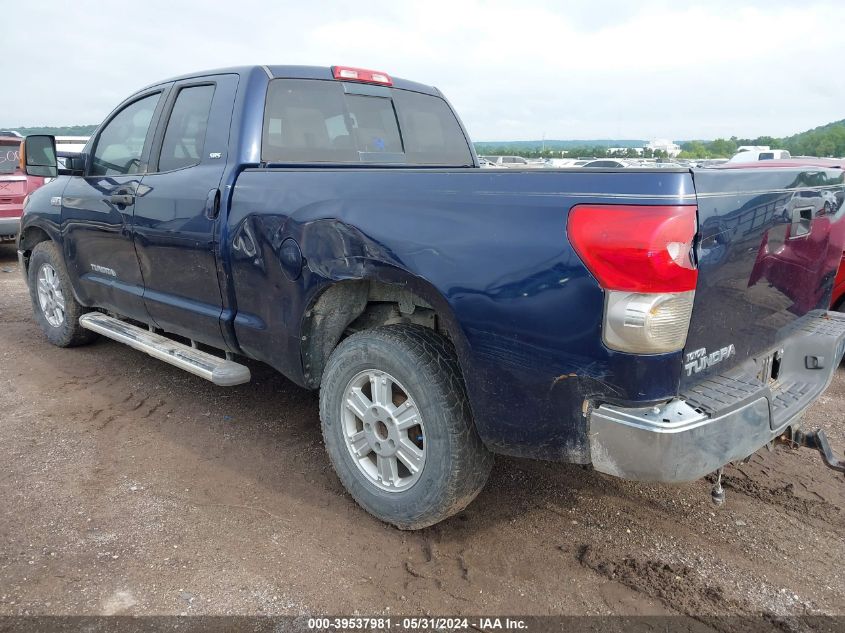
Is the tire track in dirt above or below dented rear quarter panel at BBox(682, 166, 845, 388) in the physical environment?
below

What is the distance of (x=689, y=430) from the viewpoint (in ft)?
6.85

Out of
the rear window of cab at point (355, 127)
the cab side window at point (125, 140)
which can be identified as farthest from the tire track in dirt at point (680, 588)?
the cab side window at point (125, 140)

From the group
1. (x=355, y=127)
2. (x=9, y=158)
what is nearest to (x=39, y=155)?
(x=355, y=127)

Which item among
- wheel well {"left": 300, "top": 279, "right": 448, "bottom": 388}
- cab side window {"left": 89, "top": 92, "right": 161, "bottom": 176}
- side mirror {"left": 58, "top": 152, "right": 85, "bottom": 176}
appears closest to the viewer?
wheel well {"left": 300, "top": 279, "right": 448, "bottom": 388}

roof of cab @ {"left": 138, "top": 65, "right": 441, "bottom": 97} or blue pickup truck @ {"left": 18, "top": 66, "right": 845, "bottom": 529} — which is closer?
blue pickup truck @ {"left": 18, "top": 66, "right": 845, "bottom": 529}

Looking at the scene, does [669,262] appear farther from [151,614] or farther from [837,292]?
[837,292]

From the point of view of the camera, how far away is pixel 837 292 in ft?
15.9

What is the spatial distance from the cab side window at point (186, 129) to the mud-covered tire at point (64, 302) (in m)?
1.79

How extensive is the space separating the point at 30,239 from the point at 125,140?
182 centimetres

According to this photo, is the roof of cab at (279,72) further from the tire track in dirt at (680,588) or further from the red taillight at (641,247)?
the tire track in dirt at (680,588)

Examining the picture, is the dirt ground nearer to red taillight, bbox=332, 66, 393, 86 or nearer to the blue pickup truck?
the blue pickup truck

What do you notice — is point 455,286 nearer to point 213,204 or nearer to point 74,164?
point 213,204

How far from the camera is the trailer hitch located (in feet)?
8.51

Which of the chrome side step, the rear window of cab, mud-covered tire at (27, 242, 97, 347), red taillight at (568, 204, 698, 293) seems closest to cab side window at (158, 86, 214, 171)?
the rear window of cab
